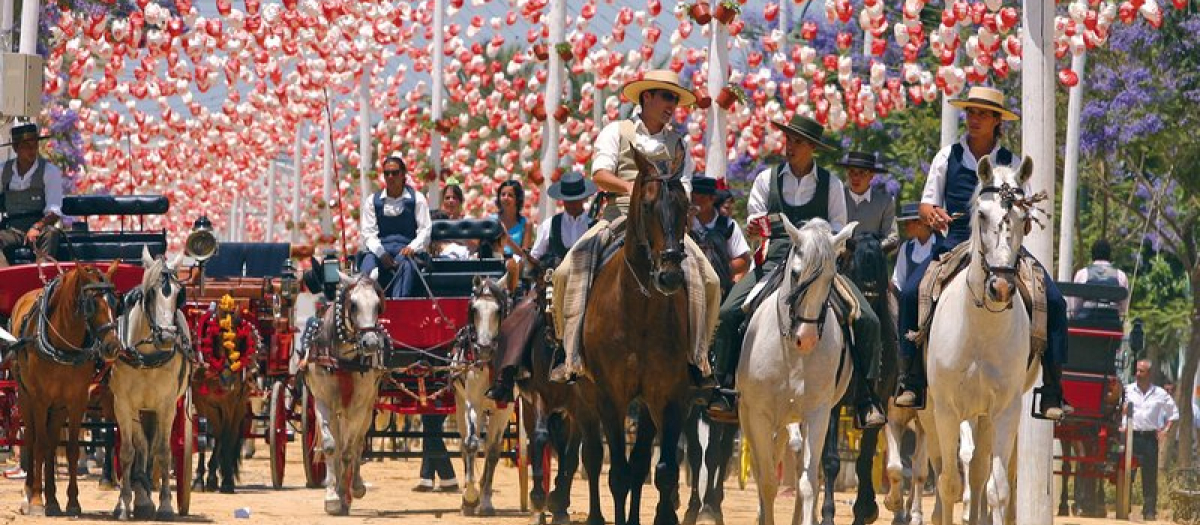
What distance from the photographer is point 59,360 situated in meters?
18.2

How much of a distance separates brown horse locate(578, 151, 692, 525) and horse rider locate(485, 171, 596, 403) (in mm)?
2051

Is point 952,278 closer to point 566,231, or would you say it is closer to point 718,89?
point 566,231

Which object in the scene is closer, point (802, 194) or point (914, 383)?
point (914, 383)

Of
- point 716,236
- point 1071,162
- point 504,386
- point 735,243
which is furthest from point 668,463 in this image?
point 1071,162

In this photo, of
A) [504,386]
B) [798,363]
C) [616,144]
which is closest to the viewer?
[798,363]

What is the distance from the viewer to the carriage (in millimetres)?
21188

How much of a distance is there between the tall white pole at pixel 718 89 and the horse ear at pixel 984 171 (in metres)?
11.6

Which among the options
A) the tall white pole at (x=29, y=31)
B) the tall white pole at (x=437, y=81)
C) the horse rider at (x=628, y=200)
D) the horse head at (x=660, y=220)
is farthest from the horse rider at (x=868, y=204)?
the tall white pole at (x=437, y=81)

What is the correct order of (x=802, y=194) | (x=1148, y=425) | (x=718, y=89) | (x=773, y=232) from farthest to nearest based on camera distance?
(x=718, y=89), (x=1148, y=425), (x=802, y=194), (x=773, y=232)

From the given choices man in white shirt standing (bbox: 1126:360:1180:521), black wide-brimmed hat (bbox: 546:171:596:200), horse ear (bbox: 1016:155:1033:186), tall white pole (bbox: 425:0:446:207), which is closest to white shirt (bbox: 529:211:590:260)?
black wide-brimmed hat (bbox: 546:171:596:200)

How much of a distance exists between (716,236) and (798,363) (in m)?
3.18

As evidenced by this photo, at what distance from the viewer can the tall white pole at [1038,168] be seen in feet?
60.7

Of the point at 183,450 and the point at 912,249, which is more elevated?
the point at 912,249

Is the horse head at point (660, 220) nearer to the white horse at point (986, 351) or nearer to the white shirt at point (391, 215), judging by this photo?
the white horse at point (986, 351)
